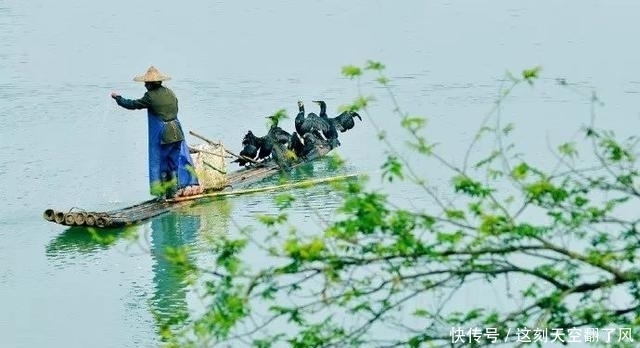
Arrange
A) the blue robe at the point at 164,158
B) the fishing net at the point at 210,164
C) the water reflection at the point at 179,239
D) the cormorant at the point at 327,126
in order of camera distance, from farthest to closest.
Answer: the cormorant at the point at 327,126, the fishing net at the point at 210,164, the blue robe at the point at 164,158, the water reflection at the point at 179,239

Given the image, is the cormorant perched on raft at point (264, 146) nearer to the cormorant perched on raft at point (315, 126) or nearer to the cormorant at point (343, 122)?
the cormorant perched on raft at point (315, 126)

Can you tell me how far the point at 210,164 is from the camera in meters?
11.1

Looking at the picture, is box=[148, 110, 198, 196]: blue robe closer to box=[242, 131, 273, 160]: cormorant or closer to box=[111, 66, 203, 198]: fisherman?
box=[111, 66, 203, 198]: fisherman

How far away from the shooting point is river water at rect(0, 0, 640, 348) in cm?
962

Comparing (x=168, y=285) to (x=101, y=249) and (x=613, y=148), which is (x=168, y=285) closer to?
(x=101, y=249)

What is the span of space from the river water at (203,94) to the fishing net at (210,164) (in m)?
0.18

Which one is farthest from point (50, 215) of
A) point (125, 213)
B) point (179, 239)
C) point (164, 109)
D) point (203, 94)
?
point (203, 94)

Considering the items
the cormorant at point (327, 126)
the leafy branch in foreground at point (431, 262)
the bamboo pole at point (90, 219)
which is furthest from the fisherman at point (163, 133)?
the leafy branch in foreground at point (431, 262)

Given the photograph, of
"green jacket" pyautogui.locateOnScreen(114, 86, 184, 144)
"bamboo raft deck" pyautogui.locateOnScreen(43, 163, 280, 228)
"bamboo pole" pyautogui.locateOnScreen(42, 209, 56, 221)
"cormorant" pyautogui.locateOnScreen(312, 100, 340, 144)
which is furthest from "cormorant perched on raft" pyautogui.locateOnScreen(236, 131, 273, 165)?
"bamboo pole" pyautogui.locateOnScreen(42, 209, 56, 221)

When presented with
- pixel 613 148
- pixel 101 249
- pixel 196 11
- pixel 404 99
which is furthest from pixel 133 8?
pixel 613 148

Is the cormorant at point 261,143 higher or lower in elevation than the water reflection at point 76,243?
higher

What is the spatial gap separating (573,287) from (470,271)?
34cm

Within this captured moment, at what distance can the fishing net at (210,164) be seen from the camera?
11.1 m

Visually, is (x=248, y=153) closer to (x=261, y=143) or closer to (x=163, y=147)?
(x=261, y=143)
